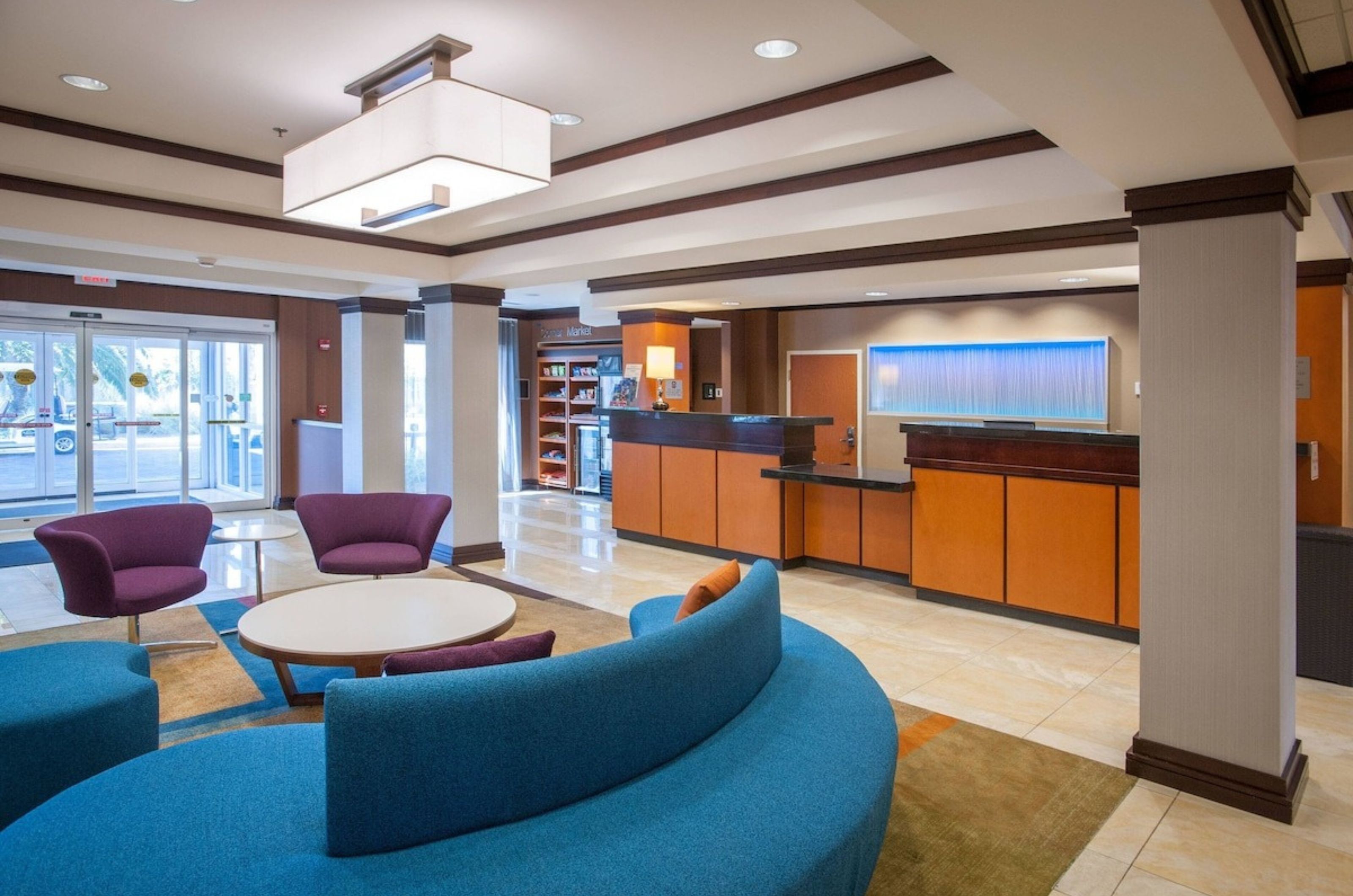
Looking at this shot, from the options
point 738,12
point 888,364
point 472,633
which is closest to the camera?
point 738,12

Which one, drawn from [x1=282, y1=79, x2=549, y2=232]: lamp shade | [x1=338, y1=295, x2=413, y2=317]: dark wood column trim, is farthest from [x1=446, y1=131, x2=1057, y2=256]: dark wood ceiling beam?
[x1=338, y1=295, x2=413, y2=317]: dark wood column trim

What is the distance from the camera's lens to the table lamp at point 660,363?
31.4 feet

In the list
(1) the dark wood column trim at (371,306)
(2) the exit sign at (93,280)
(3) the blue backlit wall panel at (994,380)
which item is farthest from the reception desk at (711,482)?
(2) the exit sign at (93,280)

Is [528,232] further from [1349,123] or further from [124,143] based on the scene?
[1349,123]

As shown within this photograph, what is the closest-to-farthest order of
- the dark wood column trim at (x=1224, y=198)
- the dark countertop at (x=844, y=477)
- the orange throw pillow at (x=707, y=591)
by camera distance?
the orange throw pillow at (x=707, y=591) < the dark wood column trim at (x=1224, y=198) < the dark countertop at (x=844, y=477)

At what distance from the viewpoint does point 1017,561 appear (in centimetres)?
552

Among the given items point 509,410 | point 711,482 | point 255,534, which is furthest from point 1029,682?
point 509,410

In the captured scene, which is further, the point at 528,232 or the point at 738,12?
the point at 528,232

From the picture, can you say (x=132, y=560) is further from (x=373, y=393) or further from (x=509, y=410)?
(x=509, y=410)

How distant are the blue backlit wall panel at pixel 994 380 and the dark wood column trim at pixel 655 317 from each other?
2501 mm

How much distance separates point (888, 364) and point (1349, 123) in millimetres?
7685

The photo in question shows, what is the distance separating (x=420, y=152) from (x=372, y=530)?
3111 mm

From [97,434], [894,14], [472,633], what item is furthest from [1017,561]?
[97,434]

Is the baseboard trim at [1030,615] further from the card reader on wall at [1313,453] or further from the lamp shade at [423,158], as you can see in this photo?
the lamp shade at [423,158]
